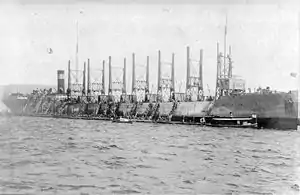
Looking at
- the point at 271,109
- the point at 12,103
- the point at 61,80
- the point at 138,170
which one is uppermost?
the point at 61,80

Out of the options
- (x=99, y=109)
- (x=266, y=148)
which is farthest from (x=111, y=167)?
(x=99, y=109)

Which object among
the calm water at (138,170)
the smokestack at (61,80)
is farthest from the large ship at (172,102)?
the calm water at (138,170)

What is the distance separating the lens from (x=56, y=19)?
1534cm

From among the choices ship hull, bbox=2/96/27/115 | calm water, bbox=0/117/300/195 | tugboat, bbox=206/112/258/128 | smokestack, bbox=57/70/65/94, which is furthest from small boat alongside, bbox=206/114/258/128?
calm water, bbox=0/117/300/195

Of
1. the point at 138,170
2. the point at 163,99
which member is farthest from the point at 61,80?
the point at 138,170

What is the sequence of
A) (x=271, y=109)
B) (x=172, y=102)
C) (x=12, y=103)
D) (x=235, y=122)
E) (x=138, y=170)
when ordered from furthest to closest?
(x=172, y=102) < (x=271, y=109) < (x=235, y=122) < (x=12, y=103) < (x=138, y=170)

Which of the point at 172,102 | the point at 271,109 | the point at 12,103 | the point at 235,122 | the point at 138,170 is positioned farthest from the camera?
the point at 172,102

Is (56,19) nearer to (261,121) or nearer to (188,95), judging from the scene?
(261,121)

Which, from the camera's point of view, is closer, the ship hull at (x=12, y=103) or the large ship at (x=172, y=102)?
the ship hull at (x=12, y=103)

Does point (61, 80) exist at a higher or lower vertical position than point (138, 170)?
higher

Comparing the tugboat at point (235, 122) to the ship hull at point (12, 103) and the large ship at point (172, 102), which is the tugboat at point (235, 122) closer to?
the large ship at point (172, 102)

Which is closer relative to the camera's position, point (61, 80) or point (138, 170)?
point (138, 170)

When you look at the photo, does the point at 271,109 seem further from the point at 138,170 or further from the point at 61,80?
the point at 138,170

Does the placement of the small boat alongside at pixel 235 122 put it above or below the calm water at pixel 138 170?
above
